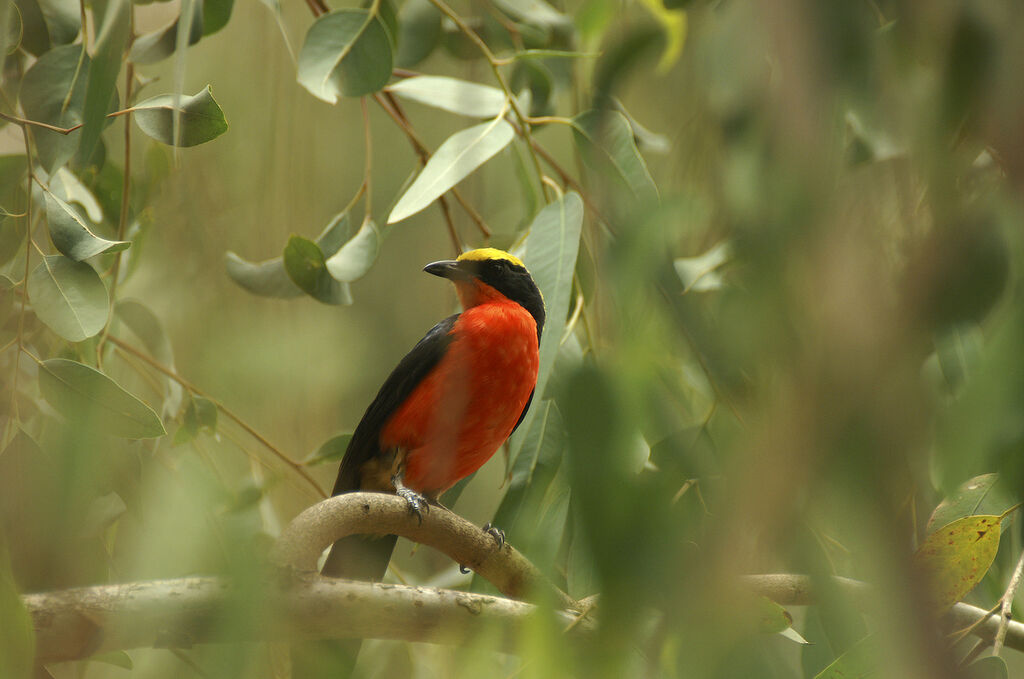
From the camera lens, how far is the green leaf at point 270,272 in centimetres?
62

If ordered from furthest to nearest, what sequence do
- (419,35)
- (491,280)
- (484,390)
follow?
(491,280) < (484,390) < (419,35)

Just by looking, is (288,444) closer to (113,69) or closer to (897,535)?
(897,535)

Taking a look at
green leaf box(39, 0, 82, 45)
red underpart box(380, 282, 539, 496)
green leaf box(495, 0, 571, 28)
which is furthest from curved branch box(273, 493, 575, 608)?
green leaf box(495, 0, 571, 28)

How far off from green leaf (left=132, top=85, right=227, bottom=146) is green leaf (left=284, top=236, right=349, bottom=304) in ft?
1.16

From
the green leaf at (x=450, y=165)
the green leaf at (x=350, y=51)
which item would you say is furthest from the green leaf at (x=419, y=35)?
the green leaf at (x=450, y=165)

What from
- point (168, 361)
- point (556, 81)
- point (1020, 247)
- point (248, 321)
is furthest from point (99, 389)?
point (556, 81)

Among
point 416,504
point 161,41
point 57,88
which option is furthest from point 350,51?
point 416,504

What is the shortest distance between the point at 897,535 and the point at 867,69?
12.1 inches

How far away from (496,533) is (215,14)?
1113 mm

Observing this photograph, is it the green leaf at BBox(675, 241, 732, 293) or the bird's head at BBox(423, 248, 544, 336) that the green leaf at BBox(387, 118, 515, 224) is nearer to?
the green leaf at BBox(675, 241, 732, 293)

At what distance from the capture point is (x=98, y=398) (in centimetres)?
108

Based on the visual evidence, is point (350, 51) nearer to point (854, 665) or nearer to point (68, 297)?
point (68, 297)

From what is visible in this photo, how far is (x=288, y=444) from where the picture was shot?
1.63 ft

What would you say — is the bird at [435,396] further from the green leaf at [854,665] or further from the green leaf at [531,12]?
the green leaf at [854,665]
